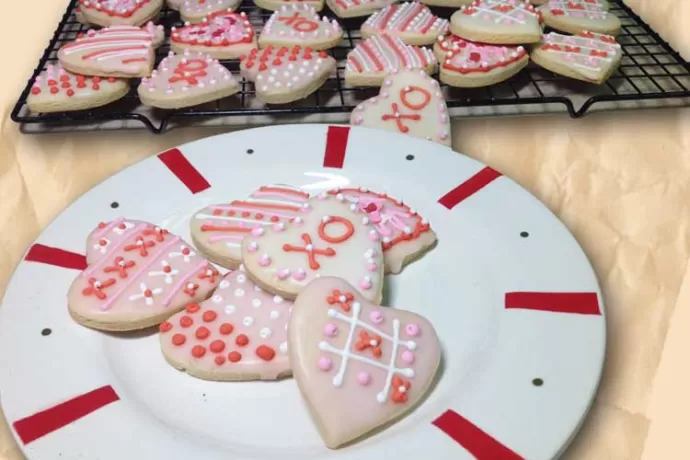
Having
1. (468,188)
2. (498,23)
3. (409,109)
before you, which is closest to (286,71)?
(409,109)

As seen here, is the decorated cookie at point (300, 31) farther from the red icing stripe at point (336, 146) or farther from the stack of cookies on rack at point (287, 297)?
the stack of cookies on rack at point (287, 297)

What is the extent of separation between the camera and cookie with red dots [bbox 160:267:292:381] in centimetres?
115

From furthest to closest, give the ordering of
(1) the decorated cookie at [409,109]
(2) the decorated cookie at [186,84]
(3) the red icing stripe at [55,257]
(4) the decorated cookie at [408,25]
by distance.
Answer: (4) the decorated cookie at [408,25] < (2) the decorated cookie at [186,84] < (1) the decorated cookie at [409,109] < (3) the red icing stripe at [55,257]

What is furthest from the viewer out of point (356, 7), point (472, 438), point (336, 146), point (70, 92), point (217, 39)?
point (356, 7)

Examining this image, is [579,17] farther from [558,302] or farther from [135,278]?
[135,278]

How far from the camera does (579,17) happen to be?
7.26 feet

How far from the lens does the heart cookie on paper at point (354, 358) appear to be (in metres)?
1.06

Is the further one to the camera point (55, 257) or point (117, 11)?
point (117, 11)

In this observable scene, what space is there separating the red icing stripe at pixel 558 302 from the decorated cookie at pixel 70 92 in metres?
1.26

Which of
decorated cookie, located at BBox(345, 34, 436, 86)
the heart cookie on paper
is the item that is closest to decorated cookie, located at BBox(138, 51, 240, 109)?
decorated cookie, located at BBox(345, 34, 436, 86)

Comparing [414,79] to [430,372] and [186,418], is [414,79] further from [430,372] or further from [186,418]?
[186,418]

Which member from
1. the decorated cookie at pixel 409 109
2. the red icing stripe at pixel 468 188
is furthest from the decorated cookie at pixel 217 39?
the red icing stripe at pixel 468 188

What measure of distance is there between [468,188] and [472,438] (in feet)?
1.98

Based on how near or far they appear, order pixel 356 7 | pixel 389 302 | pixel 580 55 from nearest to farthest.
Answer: pixel 389 302 < pixel 580 55 < pixel 356 7
